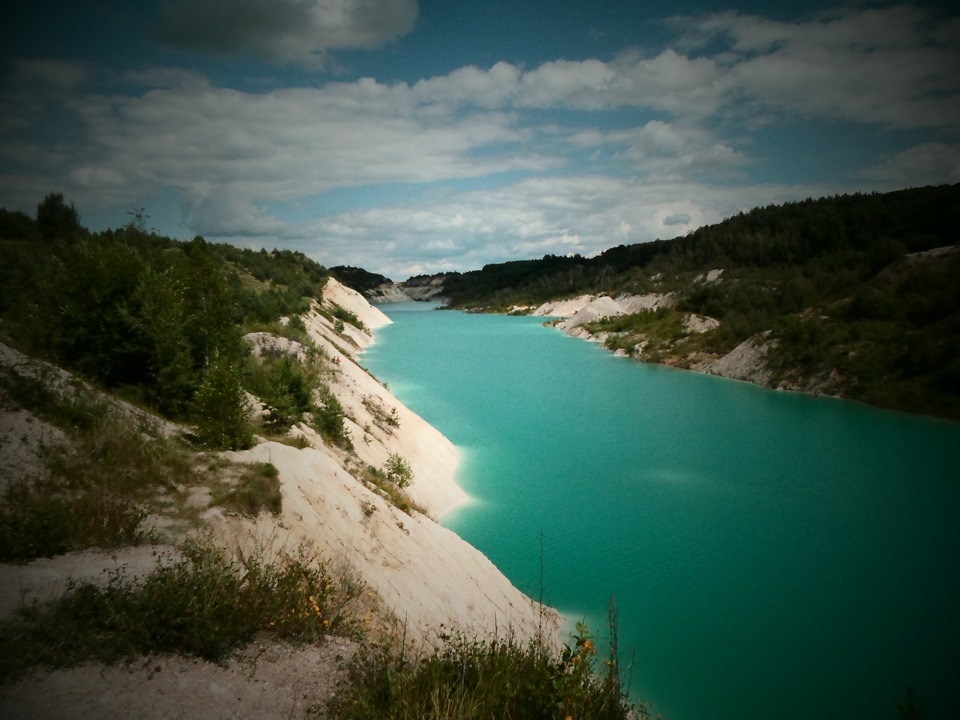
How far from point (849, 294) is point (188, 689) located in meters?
63.1

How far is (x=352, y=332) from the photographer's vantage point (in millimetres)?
78125

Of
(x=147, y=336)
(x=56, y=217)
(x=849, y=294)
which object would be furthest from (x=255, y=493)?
(x=849, y=294)

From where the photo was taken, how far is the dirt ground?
500 centimetres

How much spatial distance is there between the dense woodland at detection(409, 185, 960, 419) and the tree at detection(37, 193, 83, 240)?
6421cm

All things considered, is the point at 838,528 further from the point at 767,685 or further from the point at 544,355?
the point at 544,355

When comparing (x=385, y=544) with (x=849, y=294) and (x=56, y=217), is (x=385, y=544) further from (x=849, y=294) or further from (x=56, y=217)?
(x=849, y=294)

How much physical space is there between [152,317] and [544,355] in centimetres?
5949

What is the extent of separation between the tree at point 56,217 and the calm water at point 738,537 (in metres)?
32.7

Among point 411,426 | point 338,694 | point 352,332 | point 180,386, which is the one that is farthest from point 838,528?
point 352,332

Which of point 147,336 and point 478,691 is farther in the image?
point 147,336

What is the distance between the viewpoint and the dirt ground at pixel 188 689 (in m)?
5.00

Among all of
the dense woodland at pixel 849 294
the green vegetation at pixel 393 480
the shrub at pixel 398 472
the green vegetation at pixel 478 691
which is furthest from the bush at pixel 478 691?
the dense woodland at pixel 849 294

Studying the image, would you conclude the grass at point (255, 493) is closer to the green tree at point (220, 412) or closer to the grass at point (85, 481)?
the grass at point (85, 481)

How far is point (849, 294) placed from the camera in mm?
53031
